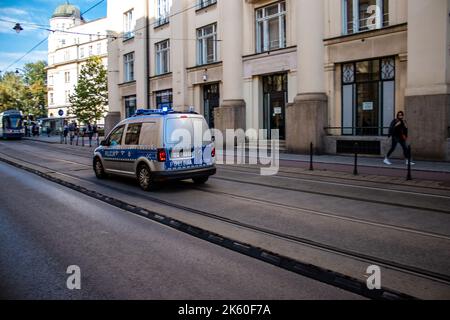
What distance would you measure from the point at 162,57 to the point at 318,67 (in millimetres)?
15320

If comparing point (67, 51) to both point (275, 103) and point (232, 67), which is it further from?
point (275, 103)

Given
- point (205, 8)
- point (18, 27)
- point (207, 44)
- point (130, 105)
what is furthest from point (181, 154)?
point (130, 105)

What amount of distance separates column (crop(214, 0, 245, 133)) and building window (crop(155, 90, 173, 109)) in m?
7.66

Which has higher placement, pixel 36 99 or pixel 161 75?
pixel 36 99

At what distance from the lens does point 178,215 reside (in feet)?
24.9

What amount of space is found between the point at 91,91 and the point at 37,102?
1673 inches

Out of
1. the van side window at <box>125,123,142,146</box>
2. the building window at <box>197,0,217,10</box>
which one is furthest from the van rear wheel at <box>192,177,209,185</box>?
the building window at <box>197,0,217,10</box>

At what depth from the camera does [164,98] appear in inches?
1238

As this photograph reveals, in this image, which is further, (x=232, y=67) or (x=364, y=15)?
(x=232, y=67)

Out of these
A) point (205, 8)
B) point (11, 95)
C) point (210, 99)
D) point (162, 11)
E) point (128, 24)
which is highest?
point (128, 24)

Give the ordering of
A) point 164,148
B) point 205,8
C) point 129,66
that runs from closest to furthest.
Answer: point 164,148 → point 205,8 → point 129,66

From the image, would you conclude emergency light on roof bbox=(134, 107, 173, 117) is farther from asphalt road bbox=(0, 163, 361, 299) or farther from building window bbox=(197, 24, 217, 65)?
building window bbox=(197, 24, 217, 65)

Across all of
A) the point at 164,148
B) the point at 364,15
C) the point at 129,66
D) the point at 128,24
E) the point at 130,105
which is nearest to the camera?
the point at 164,148
